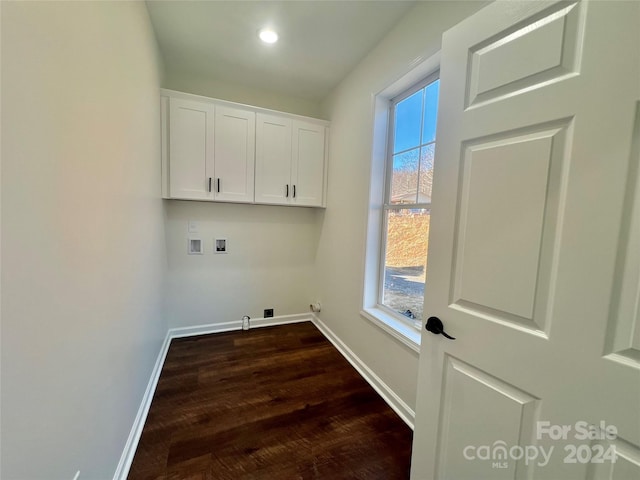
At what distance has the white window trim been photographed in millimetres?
1932

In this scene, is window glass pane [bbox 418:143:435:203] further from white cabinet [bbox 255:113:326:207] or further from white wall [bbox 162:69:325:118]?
white wall [bbox 162:69:325:118]

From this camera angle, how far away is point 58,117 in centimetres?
75

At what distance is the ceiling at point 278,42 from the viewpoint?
1.73m

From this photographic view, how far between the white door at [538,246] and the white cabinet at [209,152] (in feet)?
6.72

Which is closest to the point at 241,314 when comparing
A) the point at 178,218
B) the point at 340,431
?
the point at 178,218

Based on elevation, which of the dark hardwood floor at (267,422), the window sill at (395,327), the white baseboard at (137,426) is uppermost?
the window sill at (395,327)

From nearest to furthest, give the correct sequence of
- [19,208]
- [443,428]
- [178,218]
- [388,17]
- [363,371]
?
[19,208], [443,428], [388,17], [363,371], [178,218]

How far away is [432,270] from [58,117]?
1.46 meters

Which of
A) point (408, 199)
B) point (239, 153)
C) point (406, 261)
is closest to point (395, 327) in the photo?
point (406, 261)

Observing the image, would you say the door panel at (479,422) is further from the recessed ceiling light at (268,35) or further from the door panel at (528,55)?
the recessed ceiling light at (268,35)

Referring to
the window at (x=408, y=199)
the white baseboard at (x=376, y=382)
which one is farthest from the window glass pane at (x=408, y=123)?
the white baseboard at (x=376, y=382)

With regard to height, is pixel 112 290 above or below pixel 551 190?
below

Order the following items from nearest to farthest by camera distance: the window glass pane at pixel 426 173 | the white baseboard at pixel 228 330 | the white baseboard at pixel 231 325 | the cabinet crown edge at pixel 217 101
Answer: the white baseboard at pixel 228 330, the window glass pane at pixel 426 173, the cabinet crown edge at pixel 217 101, the white baseboard at pixel 231 325

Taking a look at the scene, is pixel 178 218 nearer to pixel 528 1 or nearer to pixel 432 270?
pixel 432 270
